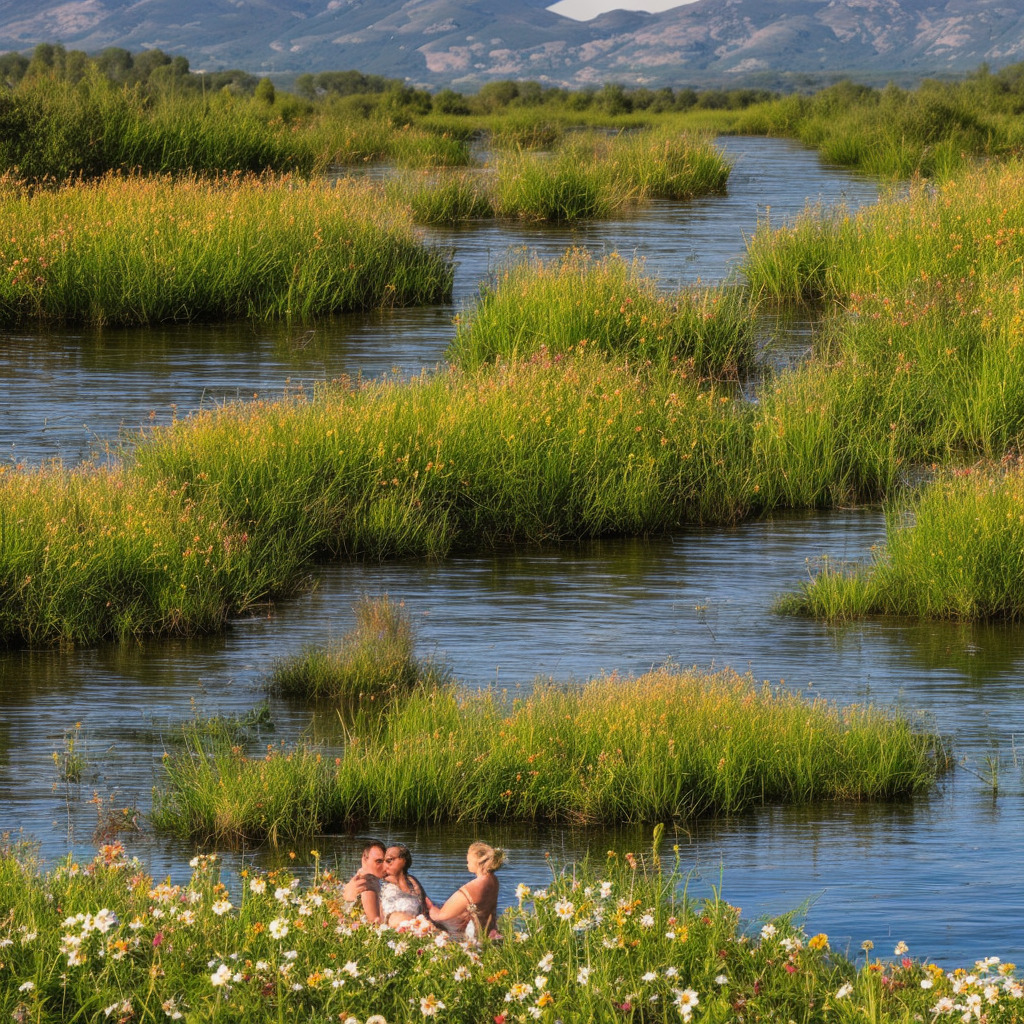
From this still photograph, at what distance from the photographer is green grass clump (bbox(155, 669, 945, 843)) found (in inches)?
310

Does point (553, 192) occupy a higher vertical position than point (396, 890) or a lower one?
higher

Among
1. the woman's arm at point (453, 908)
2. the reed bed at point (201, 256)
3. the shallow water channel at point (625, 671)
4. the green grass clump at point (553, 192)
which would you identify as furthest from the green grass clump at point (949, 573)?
the green grass clump at point (553, 192)

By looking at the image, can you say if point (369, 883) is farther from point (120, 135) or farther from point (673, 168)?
point (673, 168)

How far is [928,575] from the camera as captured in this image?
37.9 feet

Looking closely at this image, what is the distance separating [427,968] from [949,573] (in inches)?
270

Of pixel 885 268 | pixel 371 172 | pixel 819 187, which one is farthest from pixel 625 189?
pixel 885 268

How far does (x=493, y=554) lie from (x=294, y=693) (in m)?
3.68

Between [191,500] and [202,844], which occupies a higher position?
[191,500]

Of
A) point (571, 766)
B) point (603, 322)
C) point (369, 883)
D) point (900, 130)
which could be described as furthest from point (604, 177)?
point (369, 883)

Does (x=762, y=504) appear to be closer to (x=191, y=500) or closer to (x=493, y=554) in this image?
(x=493, y=554)

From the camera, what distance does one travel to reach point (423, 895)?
691 centimetres

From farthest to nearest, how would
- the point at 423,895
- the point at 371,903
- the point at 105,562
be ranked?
1. the point at 105,562
2. the point at 423,895
3. the point at 371,903

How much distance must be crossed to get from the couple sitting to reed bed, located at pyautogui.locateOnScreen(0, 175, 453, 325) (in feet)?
51.3

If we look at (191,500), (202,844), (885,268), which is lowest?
(202,844)
